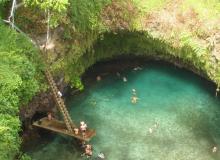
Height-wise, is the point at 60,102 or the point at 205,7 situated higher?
the point at 205,7

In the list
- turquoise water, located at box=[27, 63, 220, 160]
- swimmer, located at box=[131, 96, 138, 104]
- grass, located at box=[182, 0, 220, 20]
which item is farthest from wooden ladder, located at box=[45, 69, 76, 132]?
grass, located at box=[182, 0, 220, 20]

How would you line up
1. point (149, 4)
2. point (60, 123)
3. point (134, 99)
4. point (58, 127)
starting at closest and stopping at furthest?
point (58, 127) → point (60, 123) → point (134, 99) → point (149, 4)

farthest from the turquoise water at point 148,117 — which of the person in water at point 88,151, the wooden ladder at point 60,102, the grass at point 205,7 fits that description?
the grass at point 205,7

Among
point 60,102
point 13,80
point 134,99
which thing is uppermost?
point 13,80

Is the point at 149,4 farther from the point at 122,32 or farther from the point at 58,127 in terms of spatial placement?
the point at 58,127

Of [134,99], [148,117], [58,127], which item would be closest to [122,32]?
[134,99]

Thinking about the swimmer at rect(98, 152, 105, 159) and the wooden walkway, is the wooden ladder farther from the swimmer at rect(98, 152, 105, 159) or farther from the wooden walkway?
the swimmer at rect(98, 152, 105, 159)

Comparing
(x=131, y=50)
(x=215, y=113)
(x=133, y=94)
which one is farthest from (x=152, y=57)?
(x=215, y=113)

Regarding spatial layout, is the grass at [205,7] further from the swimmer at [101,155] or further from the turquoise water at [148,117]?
the swimmer at [101,155]

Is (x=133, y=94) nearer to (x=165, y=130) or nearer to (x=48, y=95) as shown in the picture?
(x=165, y=130)
